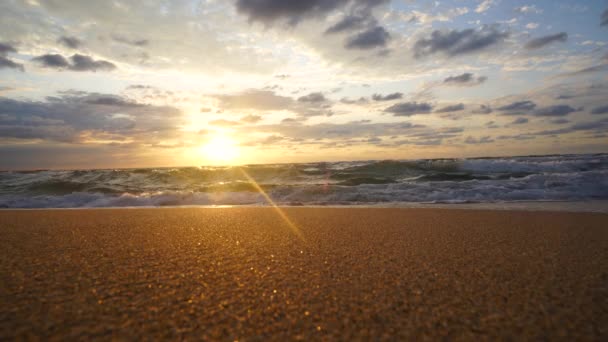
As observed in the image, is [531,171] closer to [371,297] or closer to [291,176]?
[291,176]

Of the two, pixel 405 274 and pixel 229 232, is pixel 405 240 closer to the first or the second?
pixel 405 274

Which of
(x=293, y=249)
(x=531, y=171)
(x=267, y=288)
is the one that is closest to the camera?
(x=267, y=288)

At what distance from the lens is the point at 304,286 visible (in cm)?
188

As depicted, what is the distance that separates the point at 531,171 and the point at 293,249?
23.1 m

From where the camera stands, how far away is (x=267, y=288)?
72.6 inches

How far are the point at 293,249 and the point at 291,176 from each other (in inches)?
751

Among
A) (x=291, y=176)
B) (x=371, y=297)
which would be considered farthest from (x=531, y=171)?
(x=371, y=297)

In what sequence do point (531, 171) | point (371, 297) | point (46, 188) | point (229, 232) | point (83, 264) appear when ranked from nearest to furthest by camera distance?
point (371, 297), point (83, 264), point (229, 232), point (46, 188), point (531, 171)

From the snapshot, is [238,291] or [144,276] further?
[144,276]

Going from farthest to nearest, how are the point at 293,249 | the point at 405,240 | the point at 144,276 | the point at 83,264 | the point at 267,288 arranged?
the point at 405,240
the point at 293,249
the point at 83,264
the point at 144,276
the point at 267,288

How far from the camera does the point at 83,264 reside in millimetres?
2311

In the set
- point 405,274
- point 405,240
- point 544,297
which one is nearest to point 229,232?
point 405,240

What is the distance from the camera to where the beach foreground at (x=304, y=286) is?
1.37 meters

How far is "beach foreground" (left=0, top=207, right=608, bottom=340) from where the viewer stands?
54.0 inches
